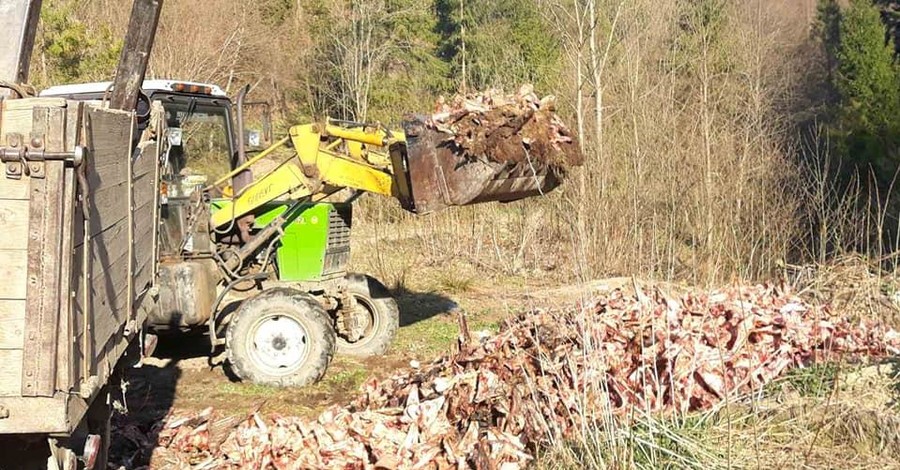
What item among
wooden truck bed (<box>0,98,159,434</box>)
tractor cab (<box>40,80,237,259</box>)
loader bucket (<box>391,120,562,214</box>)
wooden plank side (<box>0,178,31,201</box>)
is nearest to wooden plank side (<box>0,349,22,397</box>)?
wooden truck bed (<box>0,98,159,434</box>)

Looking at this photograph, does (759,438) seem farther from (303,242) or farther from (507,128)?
(303,242)

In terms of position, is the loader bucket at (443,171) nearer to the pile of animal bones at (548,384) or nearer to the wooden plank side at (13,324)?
the pile of animal bones at (548,384)

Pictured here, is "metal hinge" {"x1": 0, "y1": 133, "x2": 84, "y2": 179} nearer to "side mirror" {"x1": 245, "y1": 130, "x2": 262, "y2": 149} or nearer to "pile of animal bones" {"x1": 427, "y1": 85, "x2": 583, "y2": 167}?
"pile of animal bones" {"x1": 427, "y1": 85, "x2": 583, "y2": 167}

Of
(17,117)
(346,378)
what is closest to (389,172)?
(346,378)

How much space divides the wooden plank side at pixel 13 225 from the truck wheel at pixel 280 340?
15.4 feet

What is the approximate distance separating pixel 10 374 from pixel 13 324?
Answer: 5.7 inches

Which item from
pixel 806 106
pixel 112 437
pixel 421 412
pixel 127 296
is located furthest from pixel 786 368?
pixel 806 106

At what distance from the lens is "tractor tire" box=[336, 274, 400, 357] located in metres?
8.42

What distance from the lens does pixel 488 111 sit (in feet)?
21.5

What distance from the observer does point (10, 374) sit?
2537 millimetres

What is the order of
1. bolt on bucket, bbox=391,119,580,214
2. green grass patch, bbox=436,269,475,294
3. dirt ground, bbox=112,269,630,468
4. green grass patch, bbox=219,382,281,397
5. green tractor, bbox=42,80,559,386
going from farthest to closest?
green grass patch, bbox=436,269,475,294
green grass patch, bbox=219,382,281,397
green tractor, bbox=42,80,559,386
bolt on bucket, bbox=391,119,580,214
dirt ground, bbox=112,269,630,468

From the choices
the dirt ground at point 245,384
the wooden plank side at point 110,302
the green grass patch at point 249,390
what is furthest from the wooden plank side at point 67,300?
the green grass patch at point 249,390

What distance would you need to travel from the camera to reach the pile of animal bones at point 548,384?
4531mm

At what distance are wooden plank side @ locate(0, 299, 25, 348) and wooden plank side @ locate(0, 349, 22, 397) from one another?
0.09 ft
